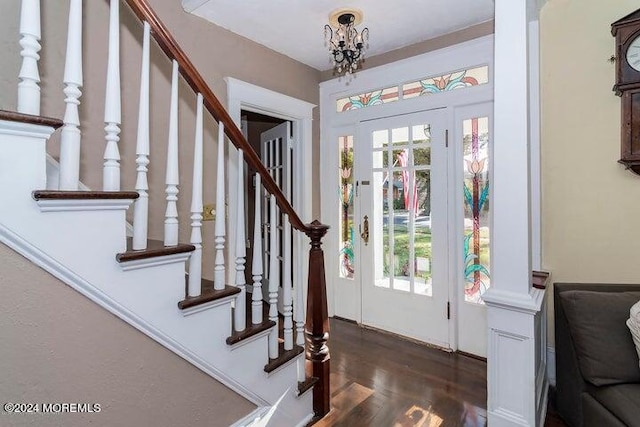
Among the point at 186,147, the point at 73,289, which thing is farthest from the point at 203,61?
the point at 73,289

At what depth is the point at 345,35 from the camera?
2.47 m

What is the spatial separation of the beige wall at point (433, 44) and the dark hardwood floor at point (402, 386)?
8.15ft

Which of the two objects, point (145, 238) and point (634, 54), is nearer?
point (145, 238)

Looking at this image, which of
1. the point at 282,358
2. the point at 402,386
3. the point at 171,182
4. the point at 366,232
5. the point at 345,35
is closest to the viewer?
the point at 171,182

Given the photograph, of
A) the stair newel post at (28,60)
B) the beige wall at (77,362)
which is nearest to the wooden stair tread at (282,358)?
the beige wall at (77,362)

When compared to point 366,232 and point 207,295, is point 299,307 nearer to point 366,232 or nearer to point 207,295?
point 207,295

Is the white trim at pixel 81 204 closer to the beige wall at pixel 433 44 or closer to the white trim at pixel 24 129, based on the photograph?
the white trim at pixel 24 129

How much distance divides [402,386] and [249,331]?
4.06 ft

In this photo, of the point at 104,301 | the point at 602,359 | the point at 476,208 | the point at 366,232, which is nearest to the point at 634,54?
the point at 476,208

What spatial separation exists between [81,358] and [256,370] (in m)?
0.75

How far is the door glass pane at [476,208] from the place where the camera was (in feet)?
8.24

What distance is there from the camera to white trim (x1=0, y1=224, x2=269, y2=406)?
35.5 inches

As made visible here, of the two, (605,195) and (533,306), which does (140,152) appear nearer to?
(533,306)

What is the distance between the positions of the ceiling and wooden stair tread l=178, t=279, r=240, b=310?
6.16ft
